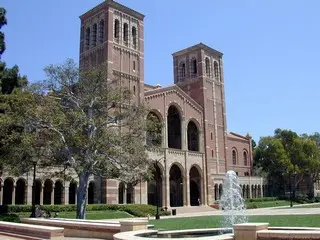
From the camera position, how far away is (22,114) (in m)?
25.0

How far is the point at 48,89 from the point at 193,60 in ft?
122

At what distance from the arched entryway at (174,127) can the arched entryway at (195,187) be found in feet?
14.1

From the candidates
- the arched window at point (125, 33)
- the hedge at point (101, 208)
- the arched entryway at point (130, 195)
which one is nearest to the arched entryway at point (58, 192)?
the hedge at point (101, 208)

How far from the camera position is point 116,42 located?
46.4 m

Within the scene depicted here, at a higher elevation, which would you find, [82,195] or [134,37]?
[134,37]

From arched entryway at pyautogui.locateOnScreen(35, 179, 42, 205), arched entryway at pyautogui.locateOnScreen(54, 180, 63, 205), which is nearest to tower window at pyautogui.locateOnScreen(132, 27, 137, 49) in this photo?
arched entryway at pyautogui.locateOnScreen(54, 180, 63, 205)

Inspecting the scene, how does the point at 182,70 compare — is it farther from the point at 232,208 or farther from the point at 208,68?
the point at 232,208

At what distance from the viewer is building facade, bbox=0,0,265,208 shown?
41.4 m

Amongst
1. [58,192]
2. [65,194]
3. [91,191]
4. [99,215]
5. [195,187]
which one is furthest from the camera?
[195,187]

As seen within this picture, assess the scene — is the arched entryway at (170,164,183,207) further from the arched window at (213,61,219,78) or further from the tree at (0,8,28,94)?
the tree at (0,8,28,94)

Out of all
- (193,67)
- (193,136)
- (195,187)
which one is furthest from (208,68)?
(195,187)

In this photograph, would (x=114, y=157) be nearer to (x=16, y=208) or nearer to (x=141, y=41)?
(x=16, y=208)

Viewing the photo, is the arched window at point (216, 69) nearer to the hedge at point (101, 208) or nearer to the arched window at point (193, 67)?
the arched window at point (193, 67)

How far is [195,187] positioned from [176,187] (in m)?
3.44
